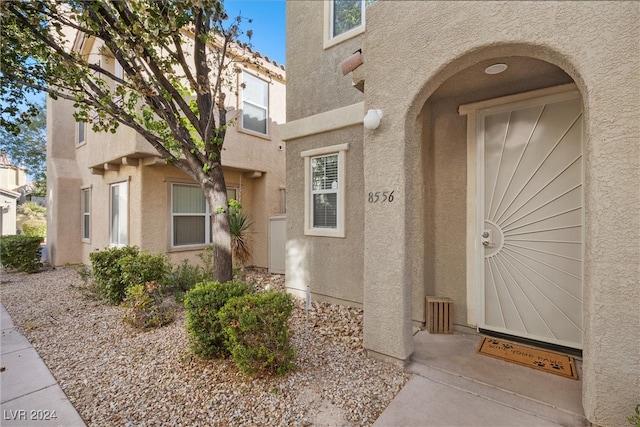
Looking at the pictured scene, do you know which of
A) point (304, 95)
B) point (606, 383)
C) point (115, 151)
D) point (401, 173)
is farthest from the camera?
point (115, 151)

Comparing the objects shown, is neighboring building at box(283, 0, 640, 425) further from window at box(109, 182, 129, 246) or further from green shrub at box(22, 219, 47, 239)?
green shrub at box(22, 219, 47, 239)

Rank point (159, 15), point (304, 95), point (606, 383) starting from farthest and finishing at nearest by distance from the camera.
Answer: point (304, 95), point (159, 15), point (606, 383)

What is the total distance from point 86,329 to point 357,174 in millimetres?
5361

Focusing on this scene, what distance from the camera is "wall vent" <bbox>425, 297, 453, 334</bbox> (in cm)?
423

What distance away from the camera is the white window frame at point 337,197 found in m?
5.48

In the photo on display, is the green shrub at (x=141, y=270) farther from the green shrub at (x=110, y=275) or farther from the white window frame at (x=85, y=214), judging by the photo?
the white window frame at (x=85, y=214)

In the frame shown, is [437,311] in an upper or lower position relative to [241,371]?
upper

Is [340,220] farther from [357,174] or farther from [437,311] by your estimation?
[437,311]

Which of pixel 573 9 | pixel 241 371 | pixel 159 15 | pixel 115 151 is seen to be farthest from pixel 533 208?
pixel 115 151

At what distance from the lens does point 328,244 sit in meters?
5.70

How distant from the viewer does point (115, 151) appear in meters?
7.52

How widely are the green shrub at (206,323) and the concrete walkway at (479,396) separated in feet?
6.71

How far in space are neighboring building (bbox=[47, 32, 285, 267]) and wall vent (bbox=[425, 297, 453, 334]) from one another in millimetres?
5120

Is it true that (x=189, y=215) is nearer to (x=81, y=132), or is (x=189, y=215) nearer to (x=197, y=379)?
(x=81, y=132)
